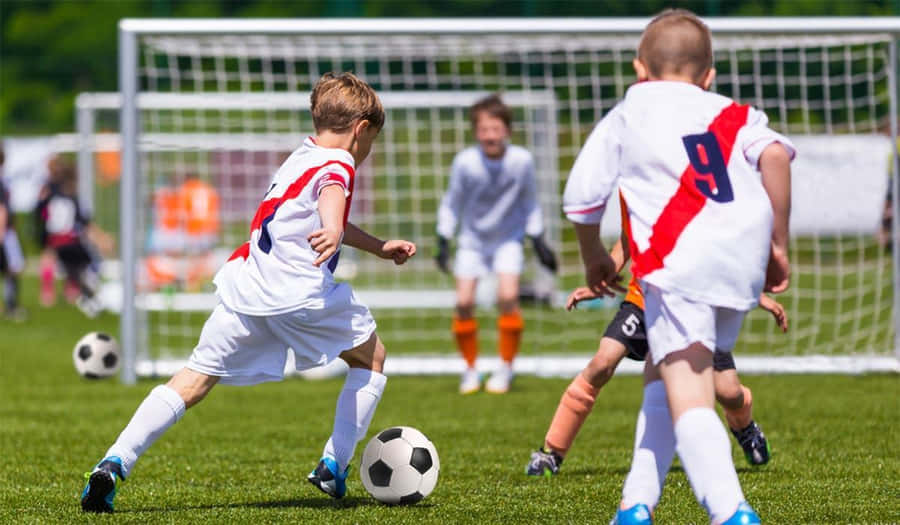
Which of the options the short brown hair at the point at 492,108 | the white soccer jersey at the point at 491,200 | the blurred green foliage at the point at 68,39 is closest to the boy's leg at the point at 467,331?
the white soccer jersey at the point at 491,200

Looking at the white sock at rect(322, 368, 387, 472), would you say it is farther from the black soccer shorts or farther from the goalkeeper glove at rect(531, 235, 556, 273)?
the goalkeeper glove at rect(531, 235, 556, 273)

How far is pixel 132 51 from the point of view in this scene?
884cm

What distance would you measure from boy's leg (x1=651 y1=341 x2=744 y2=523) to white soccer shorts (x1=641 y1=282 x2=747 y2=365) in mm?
36

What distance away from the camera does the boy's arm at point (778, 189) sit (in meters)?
3.40

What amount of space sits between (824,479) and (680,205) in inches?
78.8

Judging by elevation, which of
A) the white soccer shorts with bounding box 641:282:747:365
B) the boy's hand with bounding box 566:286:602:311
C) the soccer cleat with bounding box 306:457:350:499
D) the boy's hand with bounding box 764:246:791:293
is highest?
the boy's hand with bounding box 764:246:791:293

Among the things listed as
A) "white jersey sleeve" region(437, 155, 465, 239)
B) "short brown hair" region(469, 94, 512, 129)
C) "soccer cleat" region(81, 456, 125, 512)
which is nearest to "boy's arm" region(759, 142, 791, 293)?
"soccer cleat" region(81, 456, 125, 512)

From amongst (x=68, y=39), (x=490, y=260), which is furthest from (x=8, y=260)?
(x=68, y=39)

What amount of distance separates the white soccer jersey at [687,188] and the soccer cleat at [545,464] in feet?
5.74

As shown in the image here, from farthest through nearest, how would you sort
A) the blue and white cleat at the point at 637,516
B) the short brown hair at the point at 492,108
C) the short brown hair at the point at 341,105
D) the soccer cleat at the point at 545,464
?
the short brown hair at the point at 492,108
the soccer cleat at the point at 545,464
the short brown hair at the point at 341,105
the blue and white cleat at the point at 637,516

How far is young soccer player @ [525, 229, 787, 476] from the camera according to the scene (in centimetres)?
487

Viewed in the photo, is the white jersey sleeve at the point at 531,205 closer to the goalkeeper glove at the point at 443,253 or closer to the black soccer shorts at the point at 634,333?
the goalkeeper glove at the point at 443,253

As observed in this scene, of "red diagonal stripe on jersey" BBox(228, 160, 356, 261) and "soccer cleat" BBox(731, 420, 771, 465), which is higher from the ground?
"red diagonal stripe on jersey" BBox(228, 160, 356, 261)

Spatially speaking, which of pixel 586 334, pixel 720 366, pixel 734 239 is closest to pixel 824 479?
pixel 720 366
